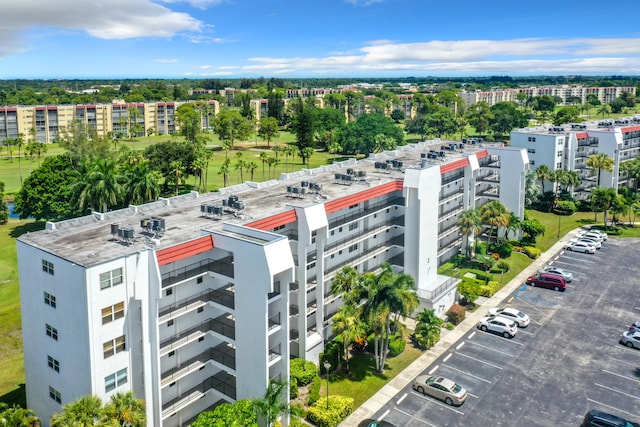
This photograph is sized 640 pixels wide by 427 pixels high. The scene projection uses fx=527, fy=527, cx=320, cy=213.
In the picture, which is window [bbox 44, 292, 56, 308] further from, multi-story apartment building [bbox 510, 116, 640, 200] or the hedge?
multi-story apartment building [bbox 510, 116, 640, 200]

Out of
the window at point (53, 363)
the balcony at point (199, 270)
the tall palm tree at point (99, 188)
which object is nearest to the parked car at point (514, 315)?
the balcony at point (199, 270)

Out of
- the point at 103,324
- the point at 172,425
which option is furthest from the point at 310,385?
the point at 103,324

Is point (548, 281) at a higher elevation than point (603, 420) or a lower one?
higher

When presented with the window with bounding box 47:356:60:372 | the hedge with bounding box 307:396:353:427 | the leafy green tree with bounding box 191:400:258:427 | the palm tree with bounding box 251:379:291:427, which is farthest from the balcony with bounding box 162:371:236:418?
the window with bounding box 47:356:60:372

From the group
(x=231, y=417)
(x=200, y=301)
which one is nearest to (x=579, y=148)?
(x=200, y=301)

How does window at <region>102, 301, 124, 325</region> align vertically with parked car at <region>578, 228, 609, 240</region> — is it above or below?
above

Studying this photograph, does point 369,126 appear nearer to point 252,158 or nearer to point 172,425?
point 252,158

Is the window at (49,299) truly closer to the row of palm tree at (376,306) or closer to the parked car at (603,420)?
the row of palm tree at (376,306)

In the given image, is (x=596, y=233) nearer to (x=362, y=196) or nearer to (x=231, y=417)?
(x=362, y=196)
